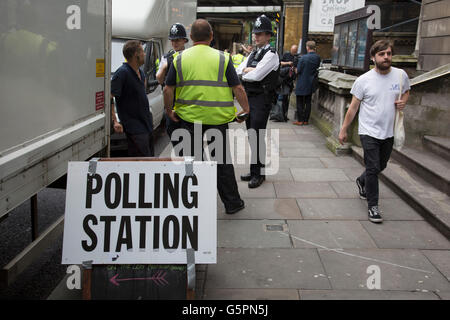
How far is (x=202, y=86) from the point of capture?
14.9 feet

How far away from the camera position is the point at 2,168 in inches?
101

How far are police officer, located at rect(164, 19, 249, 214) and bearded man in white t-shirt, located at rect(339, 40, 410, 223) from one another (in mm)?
1374

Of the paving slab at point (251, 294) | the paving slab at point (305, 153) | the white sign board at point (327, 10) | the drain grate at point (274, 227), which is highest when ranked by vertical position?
the white sign board at point (327, 10)

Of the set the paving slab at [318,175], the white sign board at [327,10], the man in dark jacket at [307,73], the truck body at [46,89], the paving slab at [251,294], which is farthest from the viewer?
the white sign board at [327,10]

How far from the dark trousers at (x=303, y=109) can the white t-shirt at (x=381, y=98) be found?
264 inches

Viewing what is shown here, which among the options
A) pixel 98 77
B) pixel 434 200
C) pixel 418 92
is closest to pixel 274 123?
pixel 418 92

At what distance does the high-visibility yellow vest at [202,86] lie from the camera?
14.9 ft

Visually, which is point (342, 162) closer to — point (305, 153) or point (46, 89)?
point (305, 153)

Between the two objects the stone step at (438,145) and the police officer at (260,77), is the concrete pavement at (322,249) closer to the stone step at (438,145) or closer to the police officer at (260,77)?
the police officer at (260,77)

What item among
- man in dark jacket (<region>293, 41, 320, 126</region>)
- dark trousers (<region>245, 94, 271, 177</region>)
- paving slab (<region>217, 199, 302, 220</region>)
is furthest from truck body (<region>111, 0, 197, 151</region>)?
man in dark jacket (<region>293, 41, 320, 126</region>)

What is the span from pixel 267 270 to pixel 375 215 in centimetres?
173

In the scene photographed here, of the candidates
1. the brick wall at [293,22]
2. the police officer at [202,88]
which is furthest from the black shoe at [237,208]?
the brick wall at [293,22]

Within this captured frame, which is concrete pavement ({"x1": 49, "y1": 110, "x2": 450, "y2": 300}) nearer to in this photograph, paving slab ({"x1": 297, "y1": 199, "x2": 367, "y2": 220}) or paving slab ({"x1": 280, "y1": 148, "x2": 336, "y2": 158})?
paving slab ({"x1": 297, "y1": 199, "x2": 367, "y2": 220})

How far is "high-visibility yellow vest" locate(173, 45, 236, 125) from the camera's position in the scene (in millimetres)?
4535
